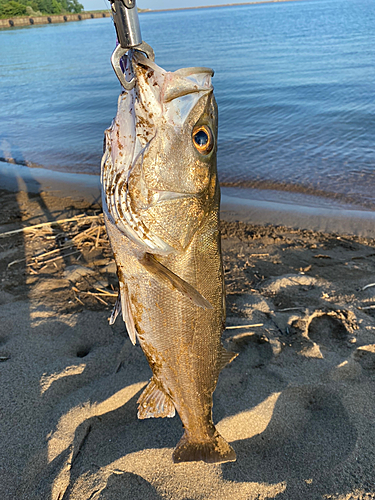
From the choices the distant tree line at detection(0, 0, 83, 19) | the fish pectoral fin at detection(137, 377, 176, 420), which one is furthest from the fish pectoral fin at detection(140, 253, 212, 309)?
the distant tree line at detection(0, 0, 83, 19)

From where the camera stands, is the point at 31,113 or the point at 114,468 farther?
the point at 31,113

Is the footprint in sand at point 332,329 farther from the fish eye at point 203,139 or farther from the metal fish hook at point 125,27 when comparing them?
the metal fish hook at point 125,27

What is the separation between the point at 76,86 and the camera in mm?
22938

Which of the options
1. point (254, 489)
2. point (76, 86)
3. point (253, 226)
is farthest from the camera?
point (76, 86)

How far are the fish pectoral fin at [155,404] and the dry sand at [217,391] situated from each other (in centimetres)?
65

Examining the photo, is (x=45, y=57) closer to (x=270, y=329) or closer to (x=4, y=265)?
(x=4, y=265)

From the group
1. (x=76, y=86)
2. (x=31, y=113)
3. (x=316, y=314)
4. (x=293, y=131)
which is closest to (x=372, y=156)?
(x=293, y=131)

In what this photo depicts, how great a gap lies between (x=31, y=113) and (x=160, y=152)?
19.6m

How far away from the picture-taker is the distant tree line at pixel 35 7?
337 ft

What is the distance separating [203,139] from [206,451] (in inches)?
82.9

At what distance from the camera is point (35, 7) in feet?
379

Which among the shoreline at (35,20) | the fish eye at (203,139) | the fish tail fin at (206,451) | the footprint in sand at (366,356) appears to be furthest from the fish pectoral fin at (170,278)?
the shoreline at (35,20)

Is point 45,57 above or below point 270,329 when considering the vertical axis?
above

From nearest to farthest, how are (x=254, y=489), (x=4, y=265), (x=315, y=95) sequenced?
(x=254, y=489) → (x=4, y=265) → (x=315, y=95)
